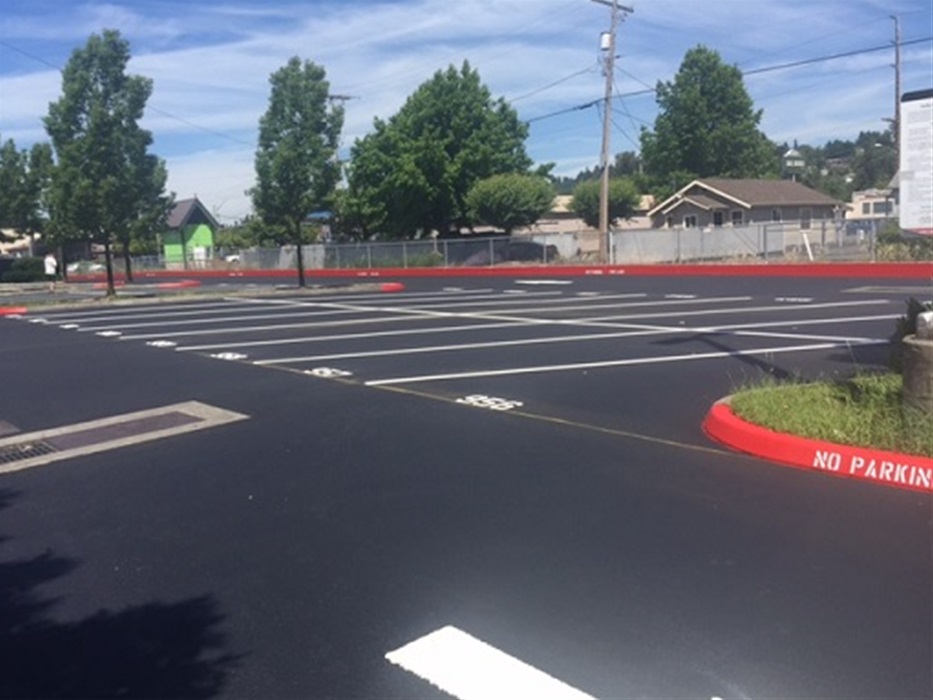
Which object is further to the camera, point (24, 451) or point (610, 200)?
point (610, 200)

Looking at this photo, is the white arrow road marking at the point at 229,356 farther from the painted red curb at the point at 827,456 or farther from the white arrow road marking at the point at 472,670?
the white arrow road marking at the point at 472,670

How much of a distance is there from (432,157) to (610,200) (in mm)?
14721

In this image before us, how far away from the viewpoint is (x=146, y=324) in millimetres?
22656

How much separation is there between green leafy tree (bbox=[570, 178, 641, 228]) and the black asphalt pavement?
51456 millimetres

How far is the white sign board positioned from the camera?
24.2 ft

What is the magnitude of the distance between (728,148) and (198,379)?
6866cm

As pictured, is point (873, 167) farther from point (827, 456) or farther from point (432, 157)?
point (827, 456)

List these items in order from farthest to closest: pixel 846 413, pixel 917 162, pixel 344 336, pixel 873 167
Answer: pixel 873 167, pixel 344 336, pixel 846 413, pixel 917 162

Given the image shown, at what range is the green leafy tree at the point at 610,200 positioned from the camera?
6281 cm

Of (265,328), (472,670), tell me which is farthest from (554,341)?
(472,670)

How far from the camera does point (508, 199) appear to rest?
5078 centimetres

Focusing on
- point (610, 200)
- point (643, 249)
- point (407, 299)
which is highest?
point (610, 200)

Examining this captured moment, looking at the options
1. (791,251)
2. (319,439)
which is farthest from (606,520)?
(791,251)

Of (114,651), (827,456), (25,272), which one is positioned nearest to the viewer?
(114,651)
